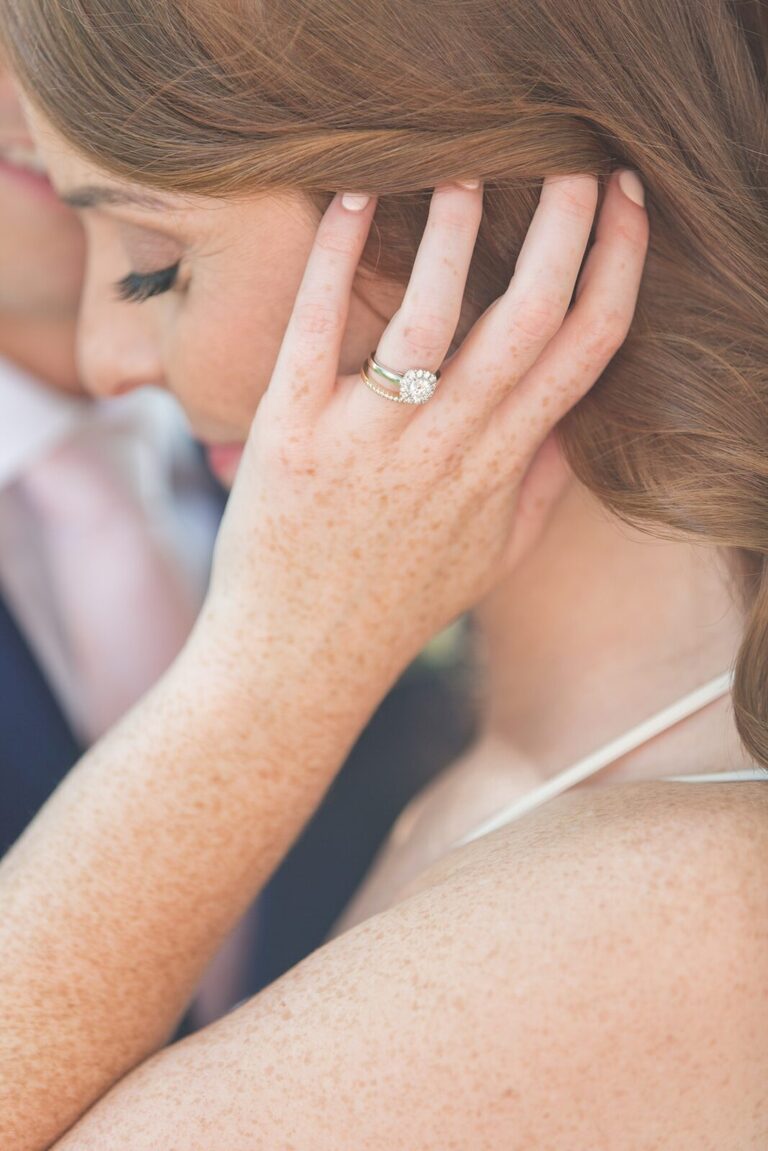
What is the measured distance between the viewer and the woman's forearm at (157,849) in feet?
3.38

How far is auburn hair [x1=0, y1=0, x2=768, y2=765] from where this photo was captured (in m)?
0.88

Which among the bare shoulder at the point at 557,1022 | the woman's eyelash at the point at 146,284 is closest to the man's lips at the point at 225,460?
the woman's eyelash at the point at 146,284

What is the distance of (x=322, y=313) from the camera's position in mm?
972

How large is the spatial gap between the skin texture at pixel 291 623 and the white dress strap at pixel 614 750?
20 cm

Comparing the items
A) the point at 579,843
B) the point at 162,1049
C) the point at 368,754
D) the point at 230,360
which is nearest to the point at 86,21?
the point at 230,360

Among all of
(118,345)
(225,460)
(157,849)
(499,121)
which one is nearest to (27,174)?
(118,345)

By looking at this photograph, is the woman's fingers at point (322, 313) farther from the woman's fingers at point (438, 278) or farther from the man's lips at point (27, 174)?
the man's lips at point (27, 174)

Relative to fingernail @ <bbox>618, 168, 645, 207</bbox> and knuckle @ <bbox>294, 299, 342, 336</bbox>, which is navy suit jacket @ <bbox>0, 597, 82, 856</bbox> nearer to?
knuckle @ <bbox>294, 299, 342, 336</bbox>

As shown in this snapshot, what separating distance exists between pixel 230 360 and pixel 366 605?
312 mm

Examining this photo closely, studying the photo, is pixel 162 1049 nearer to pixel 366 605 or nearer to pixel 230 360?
pixel 366 605

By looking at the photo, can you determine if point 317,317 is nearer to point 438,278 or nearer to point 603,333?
point 438,278

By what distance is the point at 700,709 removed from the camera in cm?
108

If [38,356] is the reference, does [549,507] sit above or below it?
below

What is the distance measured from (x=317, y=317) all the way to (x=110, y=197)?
9.9 inches
